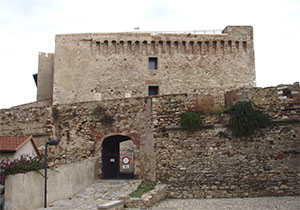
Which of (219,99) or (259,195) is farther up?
(219,99)

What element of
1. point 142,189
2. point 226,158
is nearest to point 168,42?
point 226,158

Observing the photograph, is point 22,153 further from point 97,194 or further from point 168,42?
point 168,42

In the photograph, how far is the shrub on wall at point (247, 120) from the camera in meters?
11.0

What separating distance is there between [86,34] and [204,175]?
1417 cm

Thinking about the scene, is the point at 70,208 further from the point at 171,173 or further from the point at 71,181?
the point at 171,173

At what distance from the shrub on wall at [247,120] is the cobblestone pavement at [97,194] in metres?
4.26

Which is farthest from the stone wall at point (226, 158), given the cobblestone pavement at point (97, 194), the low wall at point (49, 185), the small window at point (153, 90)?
the small window at point (153, 90)

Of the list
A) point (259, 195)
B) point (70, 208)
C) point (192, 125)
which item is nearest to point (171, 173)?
point (192, 125)

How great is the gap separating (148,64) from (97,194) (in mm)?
12749

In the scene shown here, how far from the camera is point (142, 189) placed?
35.3ft

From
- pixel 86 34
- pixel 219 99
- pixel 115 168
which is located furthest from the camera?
pixel 86 34

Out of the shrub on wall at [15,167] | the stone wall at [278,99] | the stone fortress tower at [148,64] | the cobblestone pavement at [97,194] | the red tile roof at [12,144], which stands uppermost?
the stone fortress tower at [148,64]

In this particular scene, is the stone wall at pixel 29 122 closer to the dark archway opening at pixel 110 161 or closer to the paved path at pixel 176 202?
the dark archway opening at pixel 110 161

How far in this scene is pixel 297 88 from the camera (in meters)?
11.0
